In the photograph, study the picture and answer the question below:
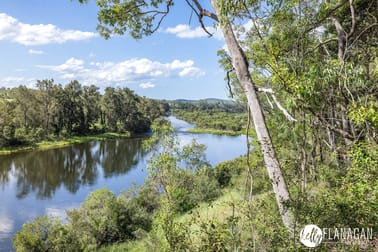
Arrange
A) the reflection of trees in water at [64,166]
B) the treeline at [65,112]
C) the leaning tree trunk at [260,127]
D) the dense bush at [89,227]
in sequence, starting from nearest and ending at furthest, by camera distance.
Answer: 1. the leaning tree trunk at [260,127]
2. the dense bush at [89,227]
3. the reflection of trees in water at [64,166]
4. the treeline at [65,112]

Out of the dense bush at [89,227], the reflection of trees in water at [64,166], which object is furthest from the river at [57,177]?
the dense bush at [89,227]

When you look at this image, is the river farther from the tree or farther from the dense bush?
the tree

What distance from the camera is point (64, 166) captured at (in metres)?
22.8

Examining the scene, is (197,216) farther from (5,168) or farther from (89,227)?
(5,168)

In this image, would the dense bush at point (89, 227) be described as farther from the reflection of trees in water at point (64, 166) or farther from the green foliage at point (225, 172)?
the reflection of trees in water at point (64, 166)

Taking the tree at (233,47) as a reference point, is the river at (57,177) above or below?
below

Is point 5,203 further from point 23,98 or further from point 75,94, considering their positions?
point 75,94

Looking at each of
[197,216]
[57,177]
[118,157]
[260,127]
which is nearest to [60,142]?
[118,157]

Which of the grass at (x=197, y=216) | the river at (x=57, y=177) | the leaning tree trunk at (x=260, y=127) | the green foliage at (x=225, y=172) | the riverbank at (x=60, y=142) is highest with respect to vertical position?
the leaning tree trunk at (x=260, y=127)

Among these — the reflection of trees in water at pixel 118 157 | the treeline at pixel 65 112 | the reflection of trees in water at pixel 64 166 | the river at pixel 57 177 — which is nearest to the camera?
the river at pixel 57 177

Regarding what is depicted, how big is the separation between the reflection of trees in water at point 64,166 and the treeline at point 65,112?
14.4 ft

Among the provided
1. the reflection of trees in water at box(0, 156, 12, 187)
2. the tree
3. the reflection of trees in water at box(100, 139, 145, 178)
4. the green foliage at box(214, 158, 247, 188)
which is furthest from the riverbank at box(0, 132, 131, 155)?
the tree

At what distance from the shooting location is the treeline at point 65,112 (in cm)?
3040

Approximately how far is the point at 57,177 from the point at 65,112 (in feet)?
71.0
